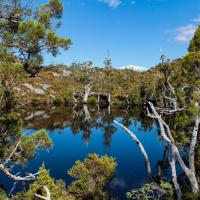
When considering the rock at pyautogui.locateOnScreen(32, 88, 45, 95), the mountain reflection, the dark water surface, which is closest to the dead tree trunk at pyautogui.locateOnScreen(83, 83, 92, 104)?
the rock at pyautogui.locateOnScreen(32, 88, 45, 95)

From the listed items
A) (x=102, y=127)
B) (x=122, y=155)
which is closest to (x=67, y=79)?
(x=102, y=127)

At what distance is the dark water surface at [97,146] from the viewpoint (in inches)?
1147

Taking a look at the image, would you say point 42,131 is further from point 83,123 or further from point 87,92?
point 87,92

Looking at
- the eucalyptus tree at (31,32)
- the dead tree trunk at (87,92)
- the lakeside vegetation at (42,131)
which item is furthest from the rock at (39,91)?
the eucalyptus tree at (31,32)

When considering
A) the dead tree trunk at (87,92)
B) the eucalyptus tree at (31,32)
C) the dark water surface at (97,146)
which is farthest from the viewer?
the dead tree trunk at (87,92)

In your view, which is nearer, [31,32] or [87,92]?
[31,32]

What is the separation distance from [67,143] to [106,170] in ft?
91.9

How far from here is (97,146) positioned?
1770 inches

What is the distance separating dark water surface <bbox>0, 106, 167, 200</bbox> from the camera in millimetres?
29141

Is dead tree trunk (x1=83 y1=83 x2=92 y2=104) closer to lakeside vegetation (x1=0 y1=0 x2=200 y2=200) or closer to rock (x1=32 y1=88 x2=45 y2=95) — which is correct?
rock (x1=32 y1=88 x2=45 y2=95)

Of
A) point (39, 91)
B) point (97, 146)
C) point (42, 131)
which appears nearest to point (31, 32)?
point (42, 131)

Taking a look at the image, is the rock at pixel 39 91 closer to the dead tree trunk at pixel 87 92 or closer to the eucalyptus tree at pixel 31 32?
the dead tree trunk at pixel 87 92

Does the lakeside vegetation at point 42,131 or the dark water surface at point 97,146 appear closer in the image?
the lakeside vegetation at point 42,131

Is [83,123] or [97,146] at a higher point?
[83,123]
